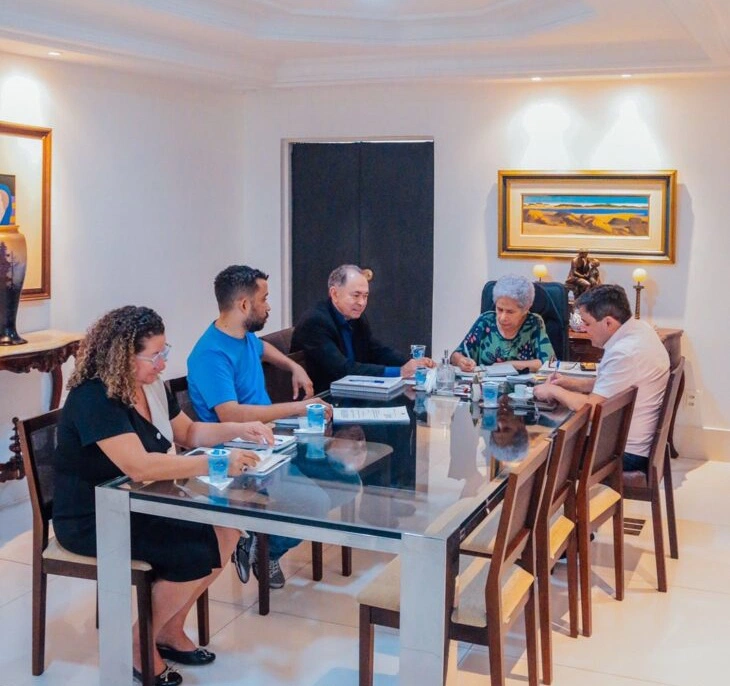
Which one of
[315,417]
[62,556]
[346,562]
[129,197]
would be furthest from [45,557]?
[129,197]

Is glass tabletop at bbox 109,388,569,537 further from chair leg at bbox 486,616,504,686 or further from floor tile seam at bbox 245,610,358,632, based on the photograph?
floor tile seam at bbox 245,610,358,632

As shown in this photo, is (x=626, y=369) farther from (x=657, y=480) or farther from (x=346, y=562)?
(x=346, y=562)

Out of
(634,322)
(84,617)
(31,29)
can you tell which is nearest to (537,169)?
(634,322)

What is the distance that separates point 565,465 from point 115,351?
1.55 meters

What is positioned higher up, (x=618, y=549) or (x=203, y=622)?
(x=618, y=549)

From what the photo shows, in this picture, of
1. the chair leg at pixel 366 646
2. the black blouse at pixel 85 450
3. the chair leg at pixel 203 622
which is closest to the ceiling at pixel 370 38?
the black blouse at pixel 85 450

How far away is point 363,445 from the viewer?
3.48 m

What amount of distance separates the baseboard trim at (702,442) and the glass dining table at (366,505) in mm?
3007

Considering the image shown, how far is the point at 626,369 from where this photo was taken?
4.19 meters

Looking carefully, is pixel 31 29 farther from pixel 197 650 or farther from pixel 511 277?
pixel 197 650

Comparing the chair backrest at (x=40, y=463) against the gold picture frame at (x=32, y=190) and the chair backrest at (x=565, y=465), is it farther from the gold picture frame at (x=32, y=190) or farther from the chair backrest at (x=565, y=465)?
the gold picture frame at (x=32, y=190)

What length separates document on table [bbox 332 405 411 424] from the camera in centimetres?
384

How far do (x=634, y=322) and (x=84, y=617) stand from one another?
254 centimetres

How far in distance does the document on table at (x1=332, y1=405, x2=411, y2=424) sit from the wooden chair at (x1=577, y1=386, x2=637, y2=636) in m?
0.72
